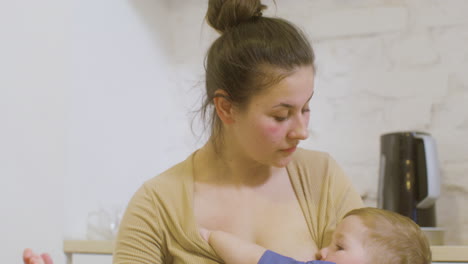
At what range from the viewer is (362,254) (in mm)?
1146

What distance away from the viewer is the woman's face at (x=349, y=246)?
1.13 m

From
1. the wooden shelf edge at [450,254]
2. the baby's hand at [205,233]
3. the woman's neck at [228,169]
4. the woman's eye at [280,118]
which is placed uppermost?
the woman's eye at [280,118]

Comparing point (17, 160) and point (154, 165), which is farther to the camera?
point (154, 165)

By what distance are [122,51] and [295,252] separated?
135 centimetres

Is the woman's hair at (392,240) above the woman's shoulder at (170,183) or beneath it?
beneath

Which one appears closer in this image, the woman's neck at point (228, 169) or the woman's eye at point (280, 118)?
the woman's eye at point (280, 118)

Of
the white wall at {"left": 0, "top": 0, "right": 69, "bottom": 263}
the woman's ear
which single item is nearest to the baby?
the woman's ear

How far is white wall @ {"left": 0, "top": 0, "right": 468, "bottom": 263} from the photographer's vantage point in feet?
5.45

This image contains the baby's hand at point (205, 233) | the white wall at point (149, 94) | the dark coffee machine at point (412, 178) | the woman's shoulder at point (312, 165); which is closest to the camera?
the baby's hand at point (205, 233)

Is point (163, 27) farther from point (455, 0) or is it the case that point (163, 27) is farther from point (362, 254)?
point (362, 254)

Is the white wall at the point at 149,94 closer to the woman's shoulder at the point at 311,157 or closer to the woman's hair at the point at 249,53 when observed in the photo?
the woman's hair at the point at 249,53

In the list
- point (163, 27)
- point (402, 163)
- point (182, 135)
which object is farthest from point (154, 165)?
point (402, 163)

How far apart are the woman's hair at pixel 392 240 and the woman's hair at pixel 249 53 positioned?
15.1 inches

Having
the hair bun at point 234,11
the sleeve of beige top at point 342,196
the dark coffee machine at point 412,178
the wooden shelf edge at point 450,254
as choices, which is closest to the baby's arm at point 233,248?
the sleeve of beige top at point 342,196
